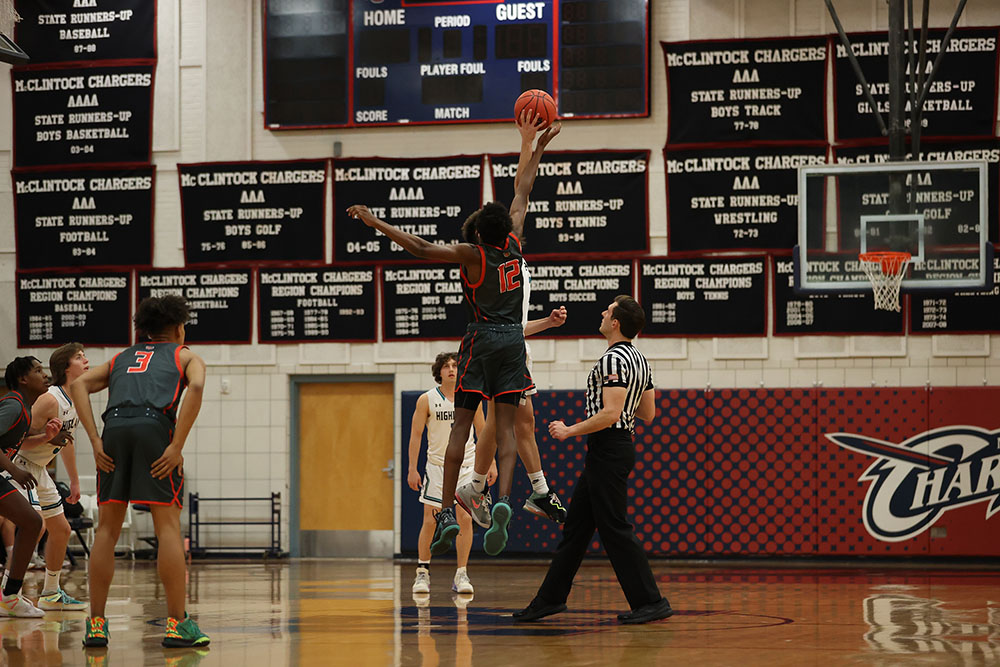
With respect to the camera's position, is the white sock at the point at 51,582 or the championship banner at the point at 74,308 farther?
the championship banner at the point at 74,308

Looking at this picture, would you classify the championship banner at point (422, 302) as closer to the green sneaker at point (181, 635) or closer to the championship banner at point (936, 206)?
the championship banner at point (936, 206)

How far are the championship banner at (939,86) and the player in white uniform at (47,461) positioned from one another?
30.9 feet

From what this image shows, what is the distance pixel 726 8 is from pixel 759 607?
27.4 ft

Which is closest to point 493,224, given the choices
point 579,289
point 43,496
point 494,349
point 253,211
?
point 494,349

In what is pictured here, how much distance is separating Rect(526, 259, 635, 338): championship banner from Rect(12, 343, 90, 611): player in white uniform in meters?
6.66

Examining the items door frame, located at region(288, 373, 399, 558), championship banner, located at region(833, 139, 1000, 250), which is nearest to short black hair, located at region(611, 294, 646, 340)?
championship banner, located at region(833, 139, 1000, 250)

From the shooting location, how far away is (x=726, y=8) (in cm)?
1441

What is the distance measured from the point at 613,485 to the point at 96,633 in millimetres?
3219

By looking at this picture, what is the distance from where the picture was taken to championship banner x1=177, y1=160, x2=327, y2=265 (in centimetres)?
1511

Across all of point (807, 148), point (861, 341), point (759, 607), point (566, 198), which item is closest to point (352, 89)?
point (566, 198)

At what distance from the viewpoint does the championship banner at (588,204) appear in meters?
14.4

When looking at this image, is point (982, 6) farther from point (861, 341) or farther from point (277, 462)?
point (277, 462)

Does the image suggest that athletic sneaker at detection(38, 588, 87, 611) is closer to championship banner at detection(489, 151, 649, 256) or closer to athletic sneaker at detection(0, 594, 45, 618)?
athletic sneaker at detection(0, 594, 45, 618)

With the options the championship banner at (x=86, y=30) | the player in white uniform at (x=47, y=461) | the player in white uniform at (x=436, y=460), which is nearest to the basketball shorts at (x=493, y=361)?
the player in white uniform at (x=436, y=460)
